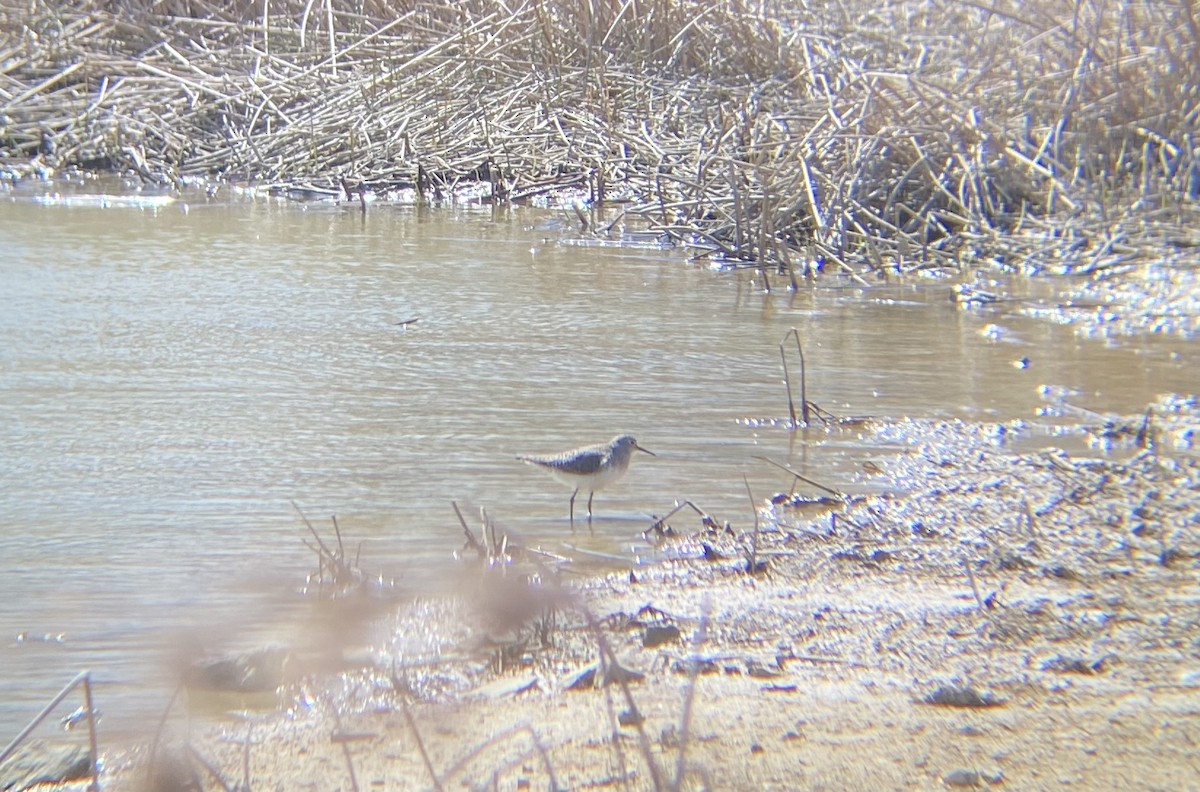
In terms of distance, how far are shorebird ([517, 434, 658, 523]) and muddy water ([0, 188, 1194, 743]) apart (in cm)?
13

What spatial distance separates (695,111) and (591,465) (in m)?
7.19

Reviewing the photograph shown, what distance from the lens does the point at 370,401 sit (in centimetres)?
531

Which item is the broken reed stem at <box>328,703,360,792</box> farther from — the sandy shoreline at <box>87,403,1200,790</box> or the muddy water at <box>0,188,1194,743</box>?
the muddy water at <box>0,188,1194,743</box>

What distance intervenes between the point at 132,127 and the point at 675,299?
6.95 meters

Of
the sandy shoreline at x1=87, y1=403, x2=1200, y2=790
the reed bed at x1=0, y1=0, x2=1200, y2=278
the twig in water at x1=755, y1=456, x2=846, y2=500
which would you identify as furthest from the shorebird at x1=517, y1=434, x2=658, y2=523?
the reed bed at x1=0, y1=0, x2=1200, y2=278

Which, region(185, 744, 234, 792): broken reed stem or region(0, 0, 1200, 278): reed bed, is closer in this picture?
region(185, 744, 234, 792): broken reed stem

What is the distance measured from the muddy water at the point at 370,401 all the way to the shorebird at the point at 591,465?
13 centimetres

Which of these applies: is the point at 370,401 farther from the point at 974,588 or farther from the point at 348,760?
the point at 348,760

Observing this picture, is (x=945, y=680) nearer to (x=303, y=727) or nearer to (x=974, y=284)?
(x=303, y=727)

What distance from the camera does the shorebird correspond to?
4059mm

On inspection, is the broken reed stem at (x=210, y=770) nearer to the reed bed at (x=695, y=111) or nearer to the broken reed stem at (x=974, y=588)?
the broken reed stem at (x=974, y=588)

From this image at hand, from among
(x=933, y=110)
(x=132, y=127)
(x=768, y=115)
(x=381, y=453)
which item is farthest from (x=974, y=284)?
(x=132, y=127)

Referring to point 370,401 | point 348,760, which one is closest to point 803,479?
point 370,401

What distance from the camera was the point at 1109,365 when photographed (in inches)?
231
